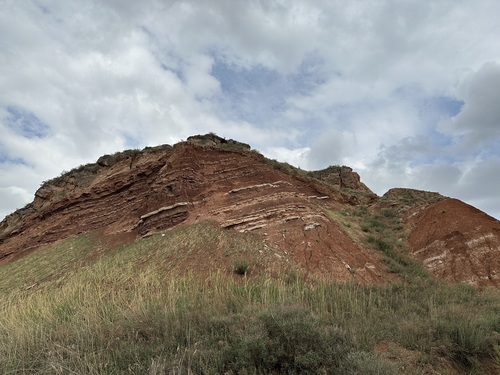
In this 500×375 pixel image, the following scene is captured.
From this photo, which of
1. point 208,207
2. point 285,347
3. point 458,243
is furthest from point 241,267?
point 458,243

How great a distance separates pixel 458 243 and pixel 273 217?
951 centimetres

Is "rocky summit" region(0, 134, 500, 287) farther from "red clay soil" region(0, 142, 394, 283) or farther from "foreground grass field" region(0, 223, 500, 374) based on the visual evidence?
"foreground grass field" region(0, 223, 500, 374)

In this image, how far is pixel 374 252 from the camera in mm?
18047

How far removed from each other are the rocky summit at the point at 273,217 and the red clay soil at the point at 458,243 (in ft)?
0.15

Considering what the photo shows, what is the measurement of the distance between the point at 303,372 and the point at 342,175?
145 feet

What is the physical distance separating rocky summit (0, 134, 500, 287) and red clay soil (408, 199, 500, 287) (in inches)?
1.8

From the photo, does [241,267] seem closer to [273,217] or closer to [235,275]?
[235,275]

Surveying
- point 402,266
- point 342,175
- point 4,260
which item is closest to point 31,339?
point 402,266

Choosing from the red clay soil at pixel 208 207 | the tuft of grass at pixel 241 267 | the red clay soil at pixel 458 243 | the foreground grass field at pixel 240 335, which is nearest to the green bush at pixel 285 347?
the foreground grass field at pixel 240 335

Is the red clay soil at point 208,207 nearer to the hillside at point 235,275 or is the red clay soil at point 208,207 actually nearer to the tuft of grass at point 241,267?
the hillside at point 235,275

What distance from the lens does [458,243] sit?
19.0 meters

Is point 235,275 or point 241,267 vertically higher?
point 241,267

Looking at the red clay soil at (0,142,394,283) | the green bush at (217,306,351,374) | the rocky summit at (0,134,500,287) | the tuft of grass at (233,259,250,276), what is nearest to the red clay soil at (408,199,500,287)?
the rocky summit at (0,134,500,287)

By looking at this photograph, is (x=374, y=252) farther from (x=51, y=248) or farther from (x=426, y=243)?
(x=51, y=248)
